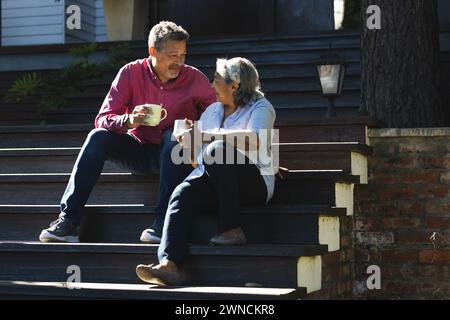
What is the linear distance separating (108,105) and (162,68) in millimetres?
343

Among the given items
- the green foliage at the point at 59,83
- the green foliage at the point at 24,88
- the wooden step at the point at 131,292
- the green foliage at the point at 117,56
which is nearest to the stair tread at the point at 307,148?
the wooden step at the point at 131,292

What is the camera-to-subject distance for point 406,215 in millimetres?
5801

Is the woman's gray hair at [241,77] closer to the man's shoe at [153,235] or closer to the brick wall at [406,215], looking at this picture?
the man's shoe at [153,235]

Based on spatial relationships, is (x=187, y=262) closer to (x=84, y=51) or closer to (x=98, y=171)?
(x=98, y=171)

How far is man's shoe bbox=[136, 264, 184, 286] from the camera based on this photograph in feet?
14.9

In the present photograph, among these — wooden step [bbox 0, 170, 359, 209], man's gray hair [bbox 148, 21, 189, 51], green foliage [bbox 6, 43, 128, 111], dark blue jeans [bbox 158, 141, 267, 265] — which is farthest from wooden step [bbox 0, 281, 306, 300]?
green foliage [bbox 6, 43, 128, 111]

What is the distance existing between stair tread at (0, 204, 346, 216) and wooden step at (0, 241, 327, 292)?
200 mm

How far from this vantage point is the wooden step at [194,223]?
16.2 feet

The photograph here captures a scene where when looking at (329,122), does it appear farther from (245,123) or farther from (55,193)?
(55,193)

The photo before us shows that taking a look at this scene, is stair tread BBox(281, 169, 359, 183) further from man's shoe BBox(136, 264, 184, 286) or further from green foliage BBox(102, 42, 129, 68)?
green foliage BBox(102, 42, 129, 68)

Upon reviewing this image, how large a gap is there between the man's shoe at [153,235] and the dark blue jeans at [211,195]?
0.66ft

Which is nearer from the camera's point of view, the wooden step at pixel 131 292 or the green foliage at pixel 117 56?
the wooden step at pixel 131 292

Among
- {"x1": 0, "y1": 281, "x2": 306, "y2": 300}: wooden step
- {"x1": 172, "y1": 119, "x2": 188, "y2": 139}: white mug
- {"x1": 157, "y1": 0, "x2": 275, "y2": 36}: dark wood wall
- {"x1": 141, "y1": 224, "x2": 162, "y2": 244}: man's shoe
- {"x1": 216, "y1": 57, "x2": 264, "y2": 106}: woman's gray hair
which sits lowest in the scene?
{"x1": 0, "y1": 281, "x2": 306, "y2": 300}: wooden step

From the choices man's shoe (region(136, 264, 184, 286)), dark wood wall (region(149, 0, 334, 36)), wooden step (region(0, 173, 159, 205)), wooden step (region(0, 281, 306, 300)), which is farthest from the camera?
dark wood wall (region(149, 0, 334, 36))
